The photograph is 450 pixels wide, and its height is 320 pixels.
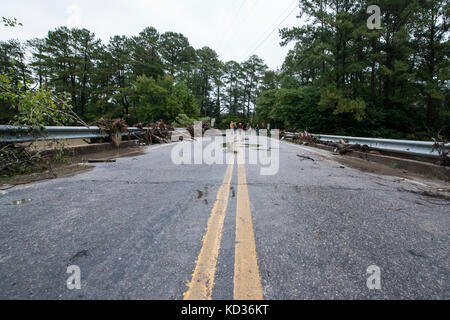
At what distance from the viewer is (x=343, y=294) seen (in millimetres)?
1112

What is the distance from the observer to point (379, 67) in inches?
754

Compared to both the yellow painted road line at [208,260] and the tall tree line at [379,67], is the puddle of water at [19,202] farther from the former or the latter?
the tall tree line at [379,67]

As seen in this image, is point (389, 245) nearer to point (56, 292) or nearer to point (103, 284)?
point (103, 284)

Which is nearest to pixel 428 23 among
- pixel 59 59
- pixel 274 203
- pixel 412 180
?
pixel 412 180

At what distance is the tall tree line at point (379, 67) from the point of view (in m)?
16.8

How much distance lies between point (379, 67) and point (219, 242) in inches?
1006

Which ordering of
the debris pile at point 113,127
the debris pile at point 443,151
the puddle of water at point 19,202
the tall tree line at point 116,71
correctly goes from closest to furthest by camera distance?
the puddle of water at point 19,202
the debris pile at point 443,151
the debris pile at point 113,127
the tall tree line at point 116,71

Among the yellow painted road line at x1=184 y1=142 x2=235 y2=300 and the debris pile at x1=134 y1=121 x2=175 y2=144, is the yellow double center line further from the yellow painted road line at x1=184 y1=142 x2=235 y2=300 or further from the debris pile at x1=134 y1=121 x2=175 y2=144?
the debris pile at x1=134 y1=121 x2=175 y2=144

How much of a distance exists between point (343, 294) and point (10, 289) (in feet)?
6.27

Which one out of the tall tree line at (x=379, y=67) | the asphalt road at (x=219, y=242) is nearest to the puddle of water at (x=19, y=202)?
the asphalt road at (x=219, y=242)

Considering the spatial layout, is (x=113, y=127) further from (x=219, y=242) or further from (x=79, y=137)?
(x=219, y=242)

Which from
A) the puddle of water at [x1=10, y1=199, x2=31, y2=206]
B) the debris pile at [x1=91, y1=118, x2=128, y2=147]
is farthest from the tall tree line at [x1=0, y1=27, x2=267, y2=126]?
the puddle of water at [x1=10, y1=199, x2=31, y2=206]

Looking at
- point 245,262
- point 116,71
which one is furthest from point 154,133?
point 116,71

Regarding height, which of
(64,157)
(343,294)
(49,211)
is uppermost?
(64,157)
